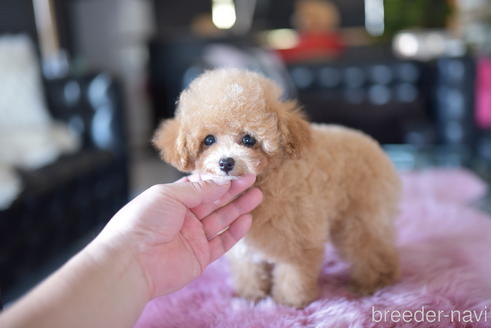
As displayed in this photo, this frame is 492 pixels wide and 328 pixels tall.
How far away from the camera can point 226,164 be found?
2.97 ft

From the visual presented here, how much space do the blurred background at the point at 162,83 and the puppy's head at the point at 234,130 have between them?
24 cm

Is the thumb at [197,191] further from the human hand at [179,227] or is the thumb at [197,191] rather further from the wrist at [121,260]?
the wrist at [121,260]

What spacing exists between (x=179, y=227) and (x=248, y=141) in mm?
234

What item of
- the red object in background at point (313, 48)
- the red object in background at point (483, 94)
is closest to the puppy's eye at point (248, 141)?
the red object in background at point (483, 94)

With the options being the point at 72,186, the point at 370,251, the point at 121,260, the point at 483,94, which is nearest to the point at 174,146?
the point at 121,260

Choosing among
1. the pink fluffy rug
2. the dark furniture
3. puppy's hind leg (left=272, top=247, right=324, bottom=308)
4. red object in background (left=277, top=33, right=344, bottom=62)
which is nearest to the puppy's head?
puppy's hind leg (left=272, top=247, right=324, bottom=308)

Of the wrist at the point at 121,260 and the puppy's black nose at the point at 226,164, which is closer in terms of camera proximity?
the wrist at the point at 121,260

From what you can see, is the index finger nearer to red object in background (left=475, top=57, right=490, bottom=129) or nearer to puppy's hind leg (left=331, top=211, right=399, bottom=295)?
puppy's hind leg (left=331, top=211, right=399, bottom=295)

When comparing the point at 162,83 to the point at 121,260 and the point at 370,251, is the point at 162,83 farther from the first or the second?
the point at 121,260

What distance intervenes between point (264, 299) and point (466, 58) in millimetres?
2648

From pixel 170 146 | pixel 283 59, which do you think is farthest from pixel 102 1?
pixel 170 146

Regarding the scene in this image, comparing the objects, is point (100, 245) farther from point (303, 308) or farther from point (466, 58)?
point (466, 58)

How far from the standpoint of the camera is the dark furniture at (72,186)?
1.79 metres

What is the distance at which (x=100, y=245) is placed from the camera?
0.81 m
